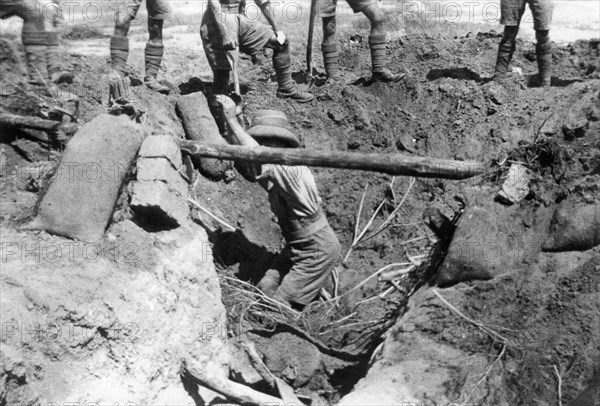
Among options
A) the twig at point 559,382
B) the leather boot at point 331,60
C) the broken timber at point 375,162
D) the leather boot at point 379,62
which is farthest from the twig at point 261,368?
the leather boot at point 331,60

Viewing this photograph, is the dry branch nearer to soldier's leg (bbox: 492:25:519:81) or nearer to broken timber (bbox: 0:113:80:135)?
broken timber (bbox: 0:113:80:135)

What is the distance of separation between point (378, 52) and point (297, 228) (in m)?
2.75

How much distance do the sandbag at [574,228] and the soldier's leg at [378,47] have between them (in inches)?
131

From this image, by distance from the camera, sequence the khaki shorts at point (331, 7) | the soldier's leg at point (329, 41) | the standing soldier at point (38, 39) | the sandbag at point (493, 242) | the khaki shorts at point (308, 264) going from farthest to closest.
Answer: the soldier's leg at point (329, 41) → the khaki shorts at point (331, 7) → the standing soldier at point (38, 39) → the khaki shorts at point (308, 264) → the sandbag at point (493, 242)

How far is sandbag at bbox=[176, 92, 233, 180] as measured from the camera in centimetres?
697

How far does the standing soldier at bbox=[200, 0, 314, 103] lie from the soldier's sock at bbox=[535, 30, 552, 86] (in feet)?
7.99

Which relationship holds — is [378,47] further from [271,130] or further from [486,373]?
[486,373]

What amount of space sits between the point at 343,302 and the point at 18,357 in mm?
3024

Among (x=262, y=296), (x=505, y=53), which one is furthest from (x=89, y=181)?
(x=505, y=53)

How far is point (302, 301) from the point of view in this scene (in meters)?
6.26

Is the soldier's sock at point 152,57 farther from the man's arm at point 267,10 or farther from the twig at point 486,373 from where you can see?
the twig at point 486,373

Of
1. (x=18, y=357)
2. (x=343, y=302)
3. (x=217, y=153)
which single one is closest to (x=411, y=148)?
(x=343, y=302)

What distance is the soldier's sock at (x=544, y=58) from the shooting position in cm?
807

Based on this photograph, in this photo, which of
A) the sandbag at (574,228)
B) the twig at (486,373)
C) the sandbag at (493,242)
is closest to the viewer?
the twig at (486,373)
